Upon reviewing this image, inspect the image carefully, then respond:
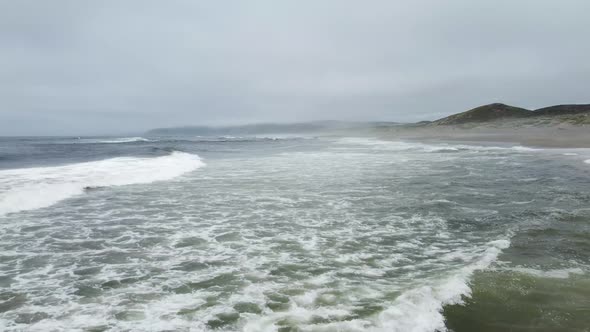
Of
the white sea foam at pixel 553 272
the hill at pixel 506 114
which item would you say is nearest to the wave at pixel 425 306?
the white sea foam at pixel 553 272

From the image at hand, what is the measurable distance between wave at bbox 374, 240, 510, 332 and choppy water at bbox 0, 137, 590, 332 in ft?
0.08

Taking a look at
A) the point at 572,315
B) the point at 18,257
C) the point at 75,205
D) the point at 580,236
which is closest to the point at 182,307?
the point at 18,257

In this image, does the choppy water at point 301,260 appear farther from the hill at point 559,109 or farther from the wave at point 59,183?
the hill at point 559,109

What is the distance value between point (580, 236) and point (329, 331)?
20.7 ft

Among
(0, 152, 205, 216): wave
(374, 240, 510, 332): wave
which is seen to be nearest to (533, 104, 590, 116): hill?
(0, 152, 205, 216): wave

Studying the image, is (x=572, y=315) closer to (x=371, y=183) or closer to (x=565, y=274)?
(x=565, y=274)

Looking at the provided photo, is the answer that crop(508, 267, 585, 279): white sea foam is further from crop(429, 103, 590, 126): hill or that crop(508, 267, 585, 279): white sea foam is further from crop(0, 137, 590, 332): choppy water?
crop(429, 103, 590, 126): hill

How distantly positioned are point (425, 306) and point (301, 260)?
8.21 ft

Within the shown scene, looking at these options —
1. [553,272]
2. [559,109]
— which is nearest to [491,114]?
[559,109]

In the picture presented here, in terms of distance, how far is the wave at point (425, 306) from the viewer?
4.67 meters

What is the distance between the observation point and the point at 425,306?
16.7 feet

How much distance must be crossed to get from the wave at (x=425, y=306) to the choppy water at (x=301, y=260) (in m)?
0.02

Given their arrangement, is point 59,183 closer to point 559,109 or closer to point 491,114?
point 491,114

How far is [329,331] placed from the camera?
180 inches
